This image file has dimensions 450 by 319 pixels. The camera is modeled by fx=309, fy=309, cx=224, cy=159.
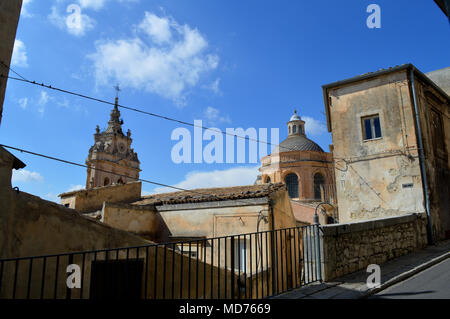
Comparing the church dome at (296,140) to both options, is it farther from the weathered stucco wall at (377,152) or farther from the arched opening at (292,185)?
the weathered stucco wall at (377,152)

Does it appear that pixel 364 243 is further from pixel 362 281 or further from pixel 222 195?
pixel 222 195

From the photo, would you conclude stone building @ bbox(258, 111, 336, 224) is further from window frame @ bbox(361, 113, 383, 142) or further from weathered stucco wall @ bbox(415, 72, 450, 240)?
window frame @ bbox(361, 113, 383, 142)

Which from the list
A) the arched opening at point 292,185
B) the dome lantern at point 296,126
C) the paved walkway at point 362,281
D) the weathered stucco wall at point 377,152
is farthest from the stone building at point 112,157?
the paved walkway at point 362,281

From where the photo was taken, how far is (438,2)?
618 cm

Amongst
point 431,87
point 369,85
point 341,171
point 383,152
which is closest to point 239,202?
point 341,171

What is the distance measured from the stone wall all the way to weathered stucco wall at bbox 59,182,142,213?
11648 millimetres

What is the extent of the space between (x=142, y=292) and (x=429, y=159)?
11.2 m

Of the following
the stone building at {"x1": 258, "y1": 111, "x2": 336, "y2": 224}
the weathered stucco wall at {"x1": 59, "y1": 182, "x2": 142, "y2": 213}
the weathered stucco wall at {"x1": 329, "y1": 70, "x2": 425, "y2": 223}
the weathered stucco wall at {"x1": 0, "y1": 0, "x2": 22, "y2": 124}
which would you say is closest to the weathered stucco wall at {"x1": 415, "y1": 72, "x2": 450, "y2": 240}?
the weathered stucco wall at {"x1": 329, "y1": 70, "x2": 425, "y2": 223}

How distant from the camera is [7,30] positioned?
698 centimetres

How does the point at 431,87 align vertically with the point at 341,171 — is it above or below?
above

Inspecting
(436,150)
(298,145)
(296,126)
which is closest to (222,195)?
(436,150)

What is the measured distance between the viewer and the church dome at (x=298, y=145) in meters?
32.9

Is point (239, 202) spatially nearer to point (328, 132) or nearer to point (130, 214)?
point (130, 214)

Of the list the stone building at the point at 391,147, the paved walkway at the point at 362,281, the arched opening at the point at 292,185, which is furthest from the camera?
the arched opening at the point at 292,185
